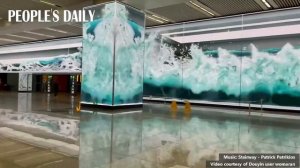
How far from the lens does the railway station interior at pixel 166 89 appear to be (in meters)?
5.15

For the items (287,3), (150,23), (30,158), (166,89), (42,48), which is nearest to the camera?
(30,158)

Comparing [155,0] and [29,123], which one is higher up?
[155,0]

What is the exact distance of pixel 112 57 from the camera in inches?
463

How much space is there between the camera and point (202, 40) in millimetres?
15711

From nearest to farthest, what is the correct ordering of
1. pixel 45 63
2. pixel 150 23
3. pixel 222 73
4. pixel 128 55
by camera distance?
1. pixel 128 55
2. pixel 222 73
3. pixel 150 23
4. pixel 45 63

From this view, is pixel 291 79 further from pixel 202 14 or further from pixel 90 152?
pixel 90 152

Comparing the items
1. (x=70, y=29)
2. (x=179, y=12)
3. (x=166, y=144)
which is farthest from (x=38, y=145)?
(x=70, y=29)

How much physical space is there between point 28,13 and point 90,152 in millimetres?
13335

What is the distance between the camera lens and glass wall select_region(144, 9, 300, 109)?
1309 centimetres

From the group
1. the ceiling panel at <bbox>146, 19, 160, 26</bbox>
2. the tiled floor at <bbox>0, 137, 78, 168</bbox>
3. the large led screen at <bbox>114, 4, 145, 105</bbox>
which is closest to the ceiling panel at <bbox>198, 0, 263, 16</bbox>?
the large led screen at <bbox>114, 4, 145, 105</bbox>

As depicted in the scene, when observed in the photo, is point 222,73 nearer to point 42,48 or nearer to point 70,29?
point 70,29

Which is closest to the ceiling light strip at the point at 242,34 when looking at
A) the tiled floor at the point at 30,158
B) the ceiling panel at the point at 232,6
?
the ceiling panel at the point at 232,6


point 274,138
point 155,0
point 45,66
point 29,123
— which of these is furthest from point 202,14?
point 45,66

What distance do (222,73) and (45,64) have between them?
1603 cm
